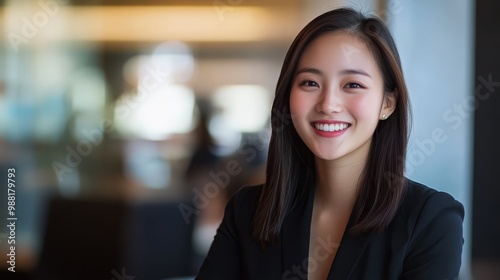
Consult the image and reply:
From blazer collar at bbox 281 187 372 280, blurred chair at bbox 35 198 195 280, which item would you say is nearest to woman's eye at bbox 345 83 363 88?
blazer collar at bbox 281 187 372 280

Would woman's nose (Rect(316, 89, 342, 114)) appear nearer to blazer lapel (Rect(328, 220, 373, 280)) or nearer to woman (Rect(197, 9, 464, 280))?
woman (Rect(197, 9, 464, 280))

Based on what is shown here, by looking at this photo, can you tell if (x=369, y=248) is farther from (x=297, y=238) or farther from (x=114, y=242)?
(x=114, y=242)

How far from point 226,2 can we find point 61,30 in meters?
1.02

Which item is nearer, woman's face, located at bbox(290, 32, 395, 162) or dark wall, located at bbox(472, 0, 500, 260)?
woman's face, located at bbox(290, 32, 395, 162)

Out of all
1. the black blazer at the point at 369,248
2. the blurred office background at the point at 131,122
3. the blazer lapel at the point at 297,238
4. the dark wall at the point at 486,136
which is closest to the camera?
the black blazer at the point at 369,248

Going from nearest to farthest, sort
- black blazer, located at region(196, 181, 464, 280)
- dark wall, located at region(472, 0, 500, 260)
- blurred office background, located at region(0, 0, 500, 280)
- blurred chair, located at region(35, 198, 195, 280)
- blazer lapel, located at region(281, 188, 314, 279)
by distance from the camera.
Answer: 1. black blazer, located at region(196, 181, 464, 280)
2. blazer lapel, located at region(281, 188, 314, 279)
3. dark wall, located at region(472, 0, 500, 260)
4. blurred chair, located at region(35, 198, 195, 280)
5. blurred office background, located at region(0, 0, 500, 280)

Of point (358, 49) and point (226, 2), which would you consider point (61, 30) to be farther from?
point (358, 49)

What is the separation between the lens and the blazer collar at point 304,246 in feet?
4.42

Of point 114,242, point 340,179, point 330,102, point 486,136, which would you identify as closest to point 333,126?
point 330,102

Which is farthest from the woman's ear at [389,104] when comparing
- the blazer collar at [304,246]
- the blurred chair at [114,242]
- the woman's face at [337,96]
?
the blurred chair at [114,242]

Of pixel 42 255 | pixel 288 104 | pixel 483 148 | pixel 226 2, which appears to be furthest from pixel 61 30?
pixel 288 104

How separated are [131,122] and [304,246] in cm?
325

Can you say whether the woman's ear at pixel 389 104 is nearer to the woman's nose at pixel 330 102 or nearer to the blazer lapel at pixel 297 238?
the woman's nose at pixel 330 102

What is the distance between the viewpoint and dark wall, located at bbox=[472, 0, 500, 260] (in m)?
3.72
